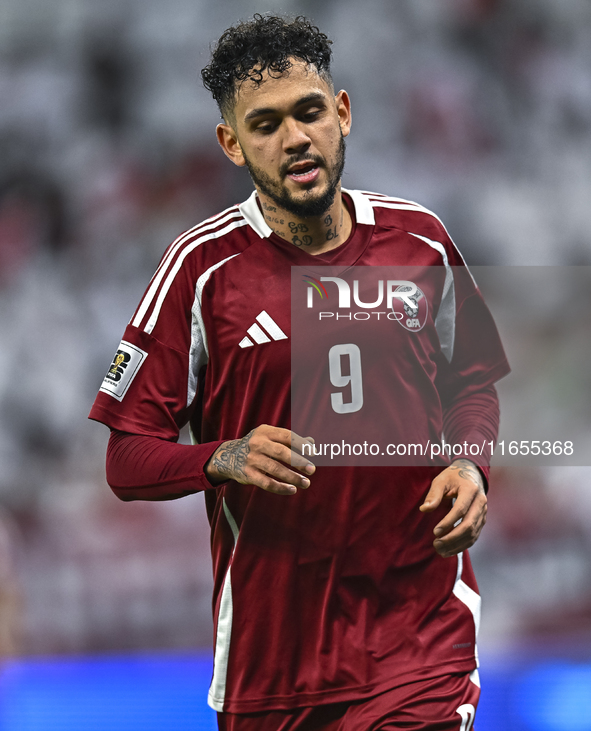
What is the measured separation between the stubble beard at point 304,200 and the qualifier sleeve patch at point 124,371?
38cm

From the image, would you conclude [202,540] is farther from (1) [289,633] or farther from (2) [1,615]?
(1) [289,633]

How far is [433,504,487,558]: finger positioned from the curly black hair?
0.85 metres

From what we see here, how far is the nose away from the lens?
148cm

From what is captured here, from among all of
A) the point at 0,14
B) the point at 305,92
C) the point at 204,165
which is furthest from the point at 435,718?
the point at 0,14

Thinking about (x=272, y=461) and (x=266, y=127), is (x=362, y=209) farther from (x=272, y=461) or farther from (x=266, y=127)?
(x=272, y=461)

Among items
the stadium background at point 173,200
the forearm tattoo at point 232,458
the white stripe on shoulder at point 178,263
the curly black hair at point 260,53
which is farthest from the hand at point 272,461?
the stadium background at point 173,200

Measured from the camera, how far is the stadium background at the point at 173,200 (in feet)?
11.9

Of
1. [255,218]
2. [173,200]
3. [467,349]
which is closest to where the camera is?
[255,218]

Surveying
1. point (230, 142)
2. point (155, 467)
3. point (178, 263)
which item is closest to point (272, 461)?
point (155, 467)

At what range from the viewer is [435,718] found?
141cm

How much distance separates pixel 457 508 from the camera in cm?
141

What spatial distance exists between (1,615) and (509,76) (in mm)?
3414

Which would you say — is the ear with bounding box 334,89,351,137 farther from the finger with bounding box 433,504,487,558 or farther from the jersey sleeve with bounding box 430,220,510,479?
the finger with bounding box 433,504,487,558

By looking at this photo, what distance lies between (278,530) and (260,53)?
0.87m
